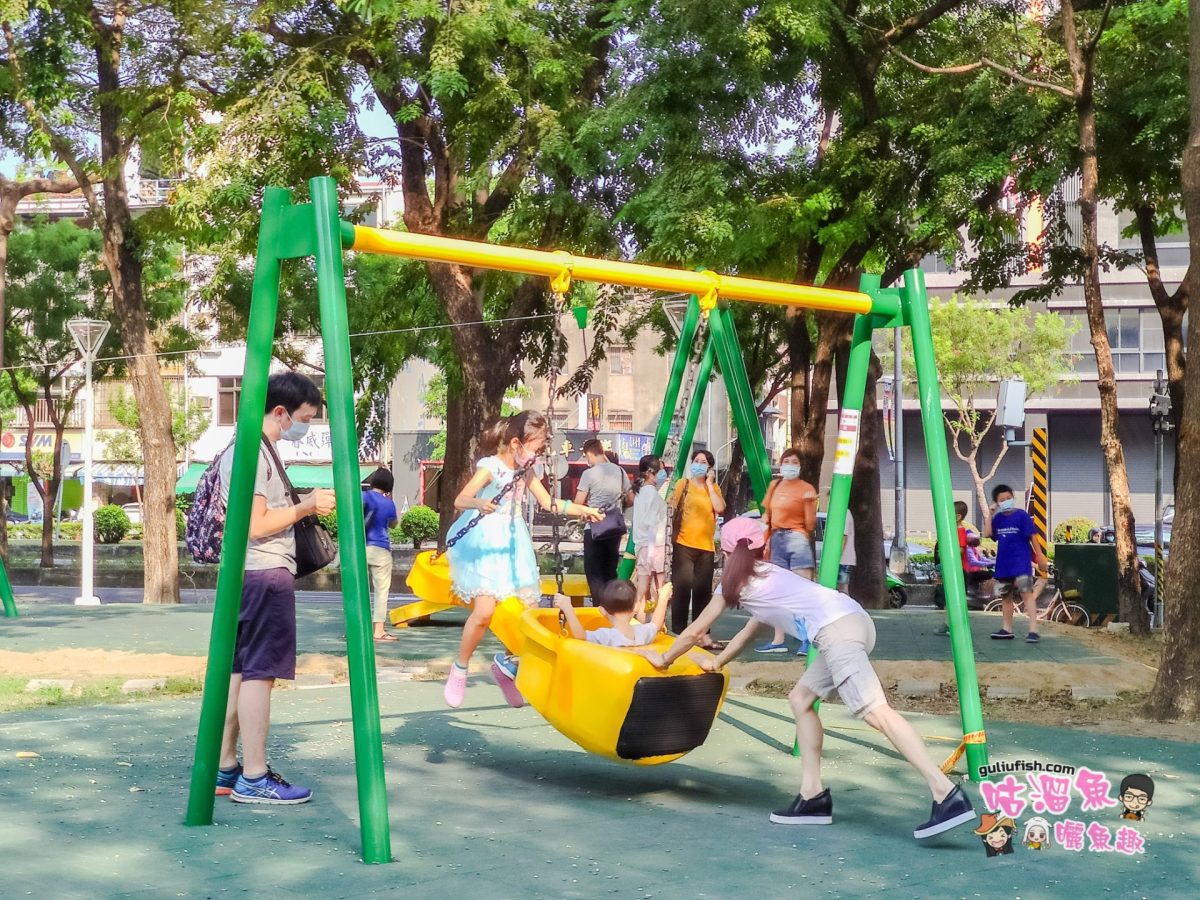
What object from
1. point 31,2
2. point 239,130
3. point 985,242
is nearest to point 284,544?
point 239,130

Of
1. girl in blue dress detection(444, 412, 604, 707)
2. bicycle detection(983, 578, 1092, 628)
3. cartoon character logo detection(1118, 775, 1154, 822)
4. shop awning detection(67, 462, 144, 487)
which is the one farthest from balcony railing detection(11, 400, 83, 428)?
cartoon character logo detection(1118, 775, 1154, 822)

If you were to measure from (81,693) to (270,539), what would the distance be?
529 cm

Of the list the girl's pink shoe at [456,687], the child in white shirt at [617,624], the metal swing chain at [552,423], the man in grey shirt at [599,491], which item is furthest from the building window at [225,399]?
the child in white shirt at [617,624]

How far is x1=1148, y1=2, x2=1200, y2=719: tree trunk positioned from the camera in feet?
31.0

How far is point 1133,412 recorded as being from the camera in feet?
152

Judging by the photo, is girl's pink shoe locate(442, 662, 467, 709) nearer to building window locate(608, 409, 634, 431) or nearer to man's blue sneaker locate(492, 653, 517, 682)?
man's blue sneaker locate(492, 653, 517, 682)

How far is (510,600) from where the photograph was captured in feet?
25.5

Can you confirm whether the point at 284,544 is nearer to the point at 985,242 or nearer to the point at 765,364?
the point at 985,242

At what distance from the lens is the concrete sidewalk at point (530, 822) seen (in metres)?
5.18

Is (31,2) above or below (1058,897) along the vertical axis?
above

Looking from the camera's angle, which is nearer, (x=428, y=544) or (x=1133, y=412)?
(x=428, y=544)

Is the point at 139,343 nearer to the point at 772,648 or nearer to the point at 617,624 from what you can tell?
the point at 772,648

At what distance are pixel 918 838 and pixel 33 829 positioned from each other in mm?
3477

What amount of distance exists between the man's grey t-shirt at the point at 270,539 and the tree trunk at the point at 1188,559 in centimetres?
596
